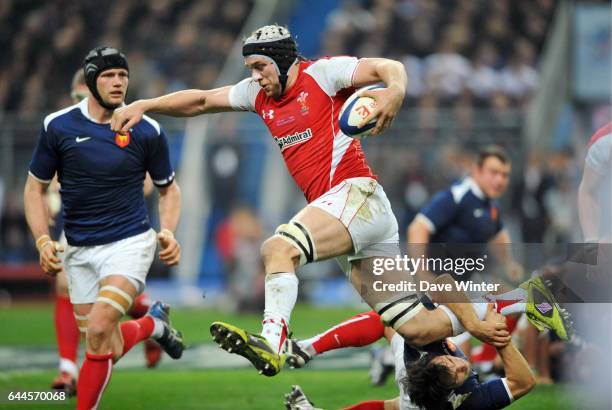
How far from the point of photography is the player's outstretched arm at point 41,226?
7543mm

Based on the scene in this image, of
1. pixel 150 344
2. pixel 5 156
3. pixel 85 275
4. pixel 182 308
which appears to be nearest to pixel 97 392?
pixel 85 275

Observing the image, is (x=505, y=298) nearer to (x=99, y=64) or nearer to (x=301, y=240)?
(x=301, y=240)

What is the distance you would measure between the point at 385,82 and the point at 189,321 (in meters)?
10.1

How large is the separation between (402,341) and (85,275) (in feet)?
7.54

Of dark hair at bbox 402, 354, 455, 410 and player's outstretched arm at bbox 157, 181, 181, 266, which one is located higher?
player's outstretched arm at bbox 157, 181, 181, 266

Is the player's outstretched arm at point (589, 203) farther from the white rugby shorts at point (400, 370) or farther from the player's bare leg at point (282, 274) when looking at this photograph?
the player's bare leg at point (282, 274)

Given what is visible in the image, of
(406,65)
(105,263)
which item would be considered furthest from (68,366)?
(406,65)

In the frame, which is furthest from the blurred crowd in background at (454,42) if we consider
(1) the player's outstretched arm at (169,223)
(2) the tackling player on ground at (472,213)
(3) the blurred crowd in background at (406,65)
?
(1) the player's outstretched arm at (169,223)

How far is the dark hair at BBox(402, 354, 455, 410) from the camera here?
667 cm

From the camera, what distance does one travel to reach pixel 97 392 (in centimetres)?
737

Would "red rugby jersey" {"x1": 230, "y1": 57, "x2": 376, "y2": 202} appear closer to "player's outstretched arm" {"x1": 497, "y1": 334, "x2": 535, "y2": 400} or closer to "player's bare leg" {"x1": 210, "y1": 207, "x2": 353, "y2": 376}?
"player's bare leg" {"x1": 210, "y1": 207, "x2": 353, "y2": 376}

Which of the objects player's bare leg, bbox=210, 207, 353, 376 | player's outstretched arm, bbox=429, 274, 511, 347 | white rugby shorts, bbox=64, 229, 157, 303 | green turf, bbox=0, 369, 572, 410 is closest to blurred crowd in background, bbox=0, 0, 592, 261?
green turf, bbox=0, 369, 572, 410

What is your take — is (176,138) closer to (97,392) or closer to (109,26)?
(109,26)

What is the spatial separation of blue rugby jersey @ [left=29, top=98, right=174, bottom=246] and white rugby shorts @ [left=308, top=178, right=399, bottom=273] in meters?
1.63
